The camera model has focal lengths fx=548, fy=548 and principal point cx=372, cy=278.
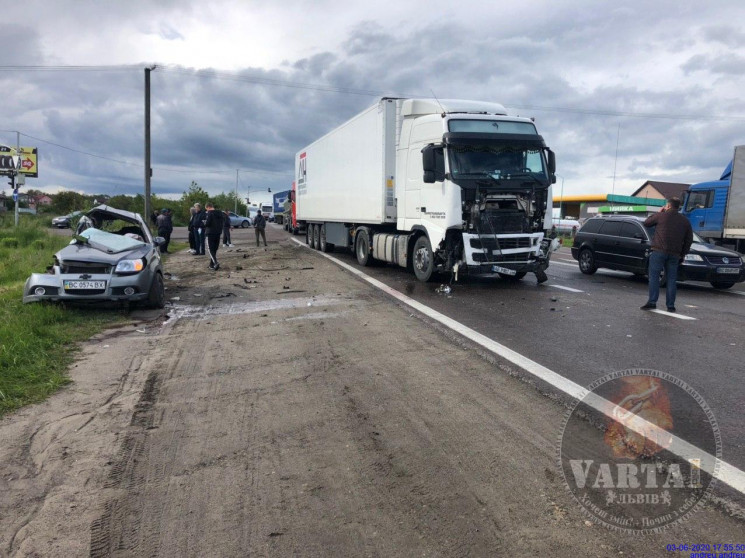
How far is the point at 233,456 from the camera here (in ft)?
11.8

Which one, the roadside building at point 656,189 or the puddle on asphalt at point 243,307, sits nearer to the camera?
the puddle on asphalt at point 243,307

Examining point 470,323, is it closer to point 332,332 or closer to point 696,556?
point 332,332

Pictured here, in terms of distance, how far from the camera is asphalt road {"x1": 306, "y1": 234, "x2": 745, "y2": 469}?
5.22 m

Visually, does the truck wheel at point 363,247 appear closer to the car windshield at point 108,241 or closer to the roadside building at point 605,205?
the car windshield at point 108,241

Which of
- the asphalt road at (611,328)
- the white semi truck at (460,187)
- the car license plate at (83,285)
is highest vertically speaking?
the white semi truck at (460,187)

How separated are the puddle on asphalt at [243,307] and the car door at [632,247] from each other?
745 centimetres

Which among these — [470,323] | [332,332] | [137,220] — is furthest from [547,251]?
[137,220]

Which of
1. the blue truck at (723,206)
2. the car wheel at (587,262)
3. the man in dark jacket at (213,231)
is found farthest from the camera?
the blue truck at (723,206)

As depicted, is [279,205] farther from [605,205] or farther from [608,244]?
[608,244]

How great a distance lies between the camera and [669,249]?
908 centimetres

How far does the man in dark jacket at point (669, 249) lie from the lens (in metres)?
9.05

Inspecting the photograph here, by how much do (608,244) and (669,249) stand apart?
5077 millimetres

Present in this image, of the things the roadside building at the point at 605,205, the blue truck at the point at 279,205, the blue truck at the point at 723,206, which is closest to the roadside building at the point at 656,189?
the roadside building at the point at 605,205

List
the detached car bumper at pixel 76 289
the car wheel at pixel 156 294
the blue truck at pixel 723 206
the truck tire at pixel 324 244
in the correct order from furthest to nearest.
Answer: the truck tire at pixel 324 244, the blue truck at pixel 723 206, the car wheel at pixel 156 294, the detached car bumper at pixel 76 289
